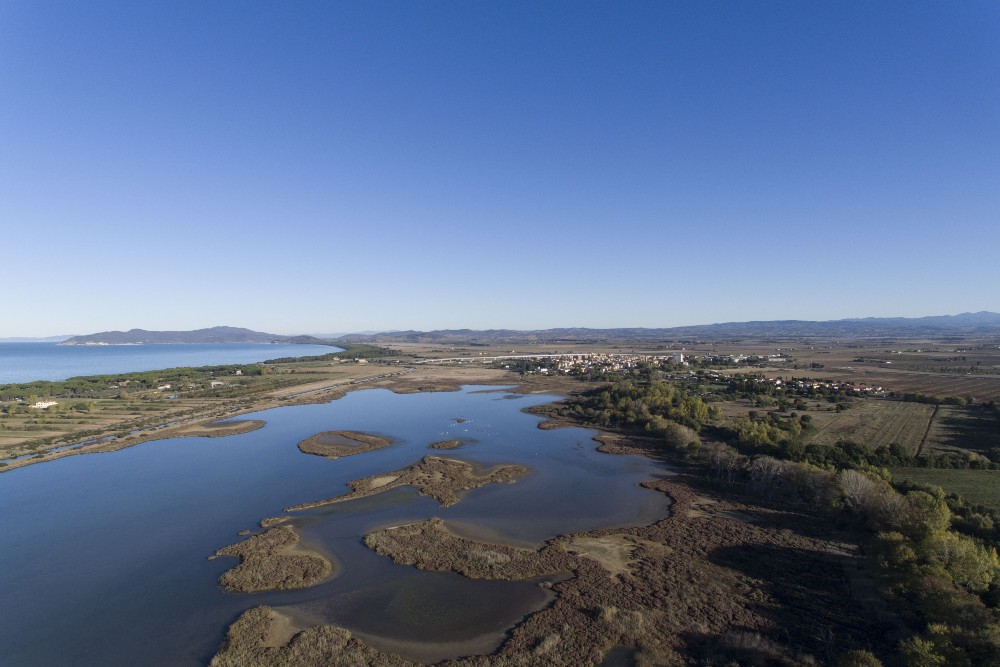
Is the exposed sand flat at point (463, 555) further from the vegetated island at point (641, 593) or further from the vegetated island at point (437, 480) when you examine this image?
the vegetated island at point (437, 480)

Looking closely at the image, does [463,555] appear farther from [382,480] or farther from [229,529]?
[229,529]

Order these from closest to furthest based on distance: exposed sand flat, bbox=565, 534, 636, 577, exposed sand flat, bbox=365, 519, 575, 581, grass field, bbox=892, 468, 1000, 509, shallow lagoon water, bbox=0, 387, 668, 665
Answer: shallow lagoon water, bbox=0, 387, 668, 665 < exposed sand flat, bbox=365, 519, 575, 581 < exposed sand flat, bbox=565, 534, 636, 577 < grass field, bbox=892, 468, 1000, 509

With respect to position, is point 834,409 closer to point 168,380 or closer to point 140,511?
point 140,511

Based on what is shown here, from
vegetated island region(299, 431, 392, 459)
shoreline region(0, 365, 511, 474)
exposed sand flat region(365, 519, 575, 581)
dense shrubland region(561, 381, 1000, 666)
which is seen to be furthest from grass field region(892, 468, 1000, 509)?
shoreline region(0, 365, 511, 474)

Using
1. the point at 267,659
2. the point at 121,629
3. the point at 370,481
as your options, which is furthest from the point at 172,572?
the point at 370,481

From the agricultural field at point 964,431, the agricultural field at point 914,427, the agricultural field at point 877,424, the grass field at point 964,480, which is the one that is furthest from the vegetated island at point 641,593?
the agricultural field at point 964,431

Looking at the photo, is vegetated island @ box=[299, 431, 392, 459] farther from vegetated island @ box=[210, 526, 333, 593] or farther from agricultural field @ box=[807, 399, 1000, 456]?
agricultural field @ box=[807, 399, 1000, 456]
